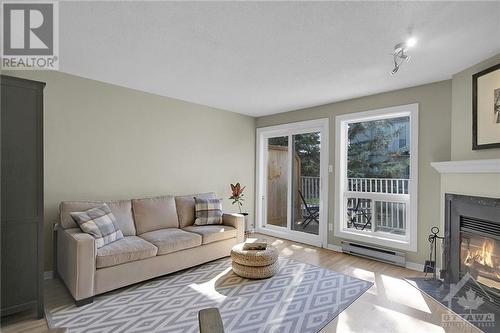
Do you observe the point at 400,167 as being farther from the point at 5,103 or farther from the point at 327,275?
the point at 5,103

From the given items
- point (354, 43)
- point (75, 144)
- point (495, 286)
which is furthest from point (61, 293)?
point (495, 286)

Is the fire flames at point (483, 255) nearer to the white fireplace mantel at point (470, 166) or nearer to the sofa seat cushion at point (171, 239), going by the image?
the white fireplace mantel at point (470, 166)

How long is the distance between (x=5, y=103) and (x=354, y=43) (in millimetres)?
3005

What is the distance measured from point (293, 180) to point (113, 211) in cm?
316

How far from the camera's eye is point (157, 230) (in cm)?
349

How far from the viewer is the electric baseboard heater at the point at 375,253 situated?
11.5ft

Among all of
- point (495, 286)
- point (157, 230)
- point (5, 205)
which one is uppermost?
point (5, 205)

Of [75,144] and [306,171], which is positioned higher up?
[75,144]

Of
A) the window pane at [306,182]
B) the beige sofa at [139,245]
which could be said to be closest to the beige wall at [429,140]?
the window pane at [306,182]

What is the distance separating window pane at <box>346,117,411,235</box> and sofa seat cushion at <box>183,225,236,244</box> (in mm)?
1995

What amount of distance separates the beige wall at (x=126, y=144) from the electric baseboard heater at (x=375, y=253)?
2287 mm

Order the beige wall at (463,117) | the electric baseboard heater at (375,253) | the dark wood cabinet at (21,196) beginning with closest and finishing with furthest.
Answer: the dark wood cabinet at (21,196)
the beige wall at (463,117)
the electric baseboard heater at (375,253)

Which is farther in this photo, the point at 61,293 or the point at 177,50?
the point at 61,293

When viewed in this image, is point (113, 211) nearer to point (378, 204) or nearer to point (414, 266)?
point (378, 204)
